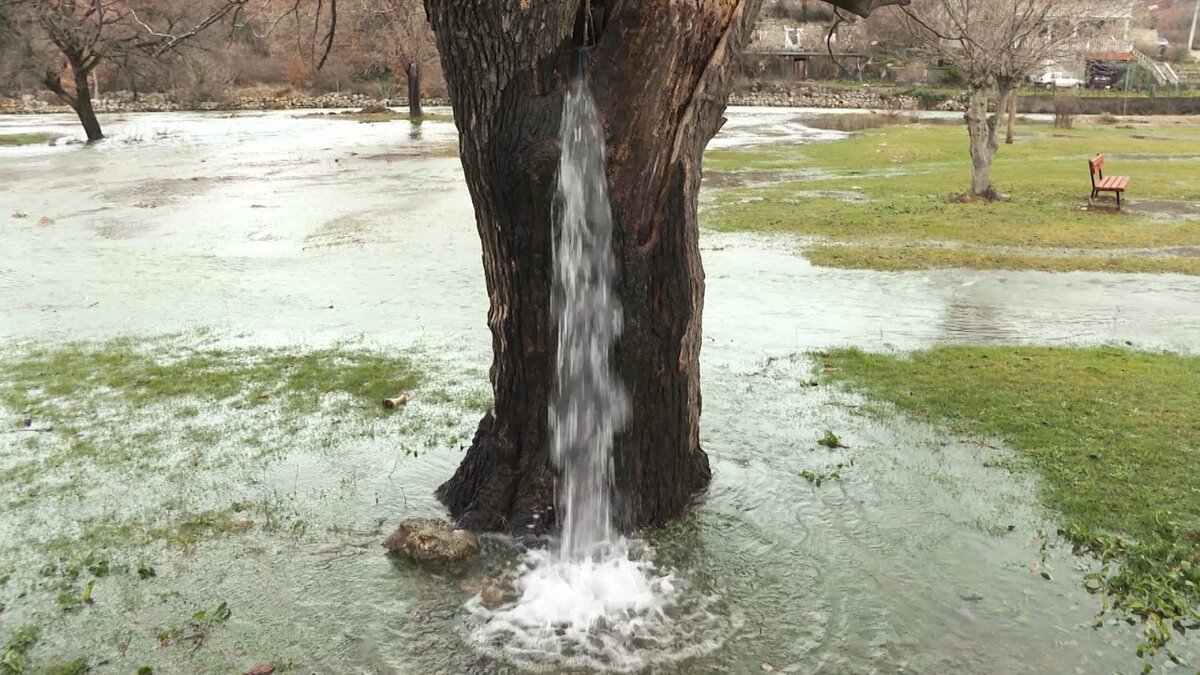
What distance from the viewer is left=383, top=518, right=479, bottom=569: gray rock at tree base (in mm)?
5191

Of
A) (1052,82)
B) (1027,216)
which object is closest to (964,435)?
(1027,216)

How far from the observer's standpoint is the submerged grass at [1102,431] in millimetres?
4902

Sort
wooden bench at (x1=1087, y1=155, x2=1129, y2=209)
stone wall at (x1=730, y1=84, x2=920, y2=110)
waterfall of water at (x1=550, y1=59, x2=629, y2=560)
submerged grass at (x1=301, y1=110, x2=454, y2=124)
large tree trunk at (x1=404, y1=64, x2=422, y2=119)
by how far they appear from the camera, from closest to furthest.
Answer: waterfall of water at (x1=550, y1=59, x2=629, y2=560) < wooden bench at (x1=1087, y1=155, x2=1129, y2=209) < large tree trunk at (x1=404, y1=64, x2=422, y2=119) < submerged grass at (x1=301, y1=110, x2=454, y2=124) < stone wall at (x1=730, y1=84, x2=920, y2=110)

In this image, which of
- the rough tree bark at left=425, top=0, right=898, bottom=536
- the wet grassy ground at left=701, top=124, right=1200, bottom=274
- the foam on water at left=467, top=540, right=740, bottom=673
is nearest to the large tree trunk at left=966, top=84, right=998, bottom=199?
the wet grassy ground at left=701, top=124, right=1200, bottom=274

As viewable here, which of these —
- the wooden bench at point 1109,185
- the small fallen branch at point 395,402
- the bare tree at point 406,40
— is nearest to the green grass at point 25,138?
the bare tree at point 406,40

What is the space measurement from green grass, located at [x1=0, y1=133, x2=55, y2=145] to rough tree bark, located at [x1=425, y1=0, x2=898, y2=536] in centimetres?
3617

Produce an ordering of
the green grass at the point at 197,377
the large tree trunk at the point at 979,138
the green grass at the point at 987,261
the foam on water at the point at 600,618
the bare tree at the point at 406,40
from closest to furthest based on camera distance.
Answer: the foam on water at the point at 600,618, the green grass at the point at 197,377, the green grass at the point at 987,261, the large tree trunk at the point at 979,138, the bare tree at the point at 406,40

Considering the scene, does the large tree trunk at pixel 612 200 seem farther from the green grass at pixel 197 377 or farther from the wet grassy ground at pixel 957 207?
the wet grassy ground at pixel 957 207

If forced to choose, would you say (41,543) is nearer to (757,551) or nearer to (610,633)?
(610,633)

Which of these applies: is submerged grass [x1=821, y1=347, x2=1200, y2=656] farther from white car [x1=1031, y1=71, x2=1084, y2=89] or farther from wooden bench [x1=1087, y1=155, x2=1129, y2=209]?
white car [x1=1031, y1=71, x2=1084, y2=89]

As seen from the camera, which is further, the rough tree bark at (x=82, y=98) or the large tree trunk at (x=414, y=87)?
the large tree trunk at (x=414, y=87)

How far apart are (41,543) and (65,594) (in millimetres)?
737

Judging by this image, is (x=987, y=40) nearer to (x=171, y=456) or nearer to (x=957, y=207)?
(x=957, y=207)

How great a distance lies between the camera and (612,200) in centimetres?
496
